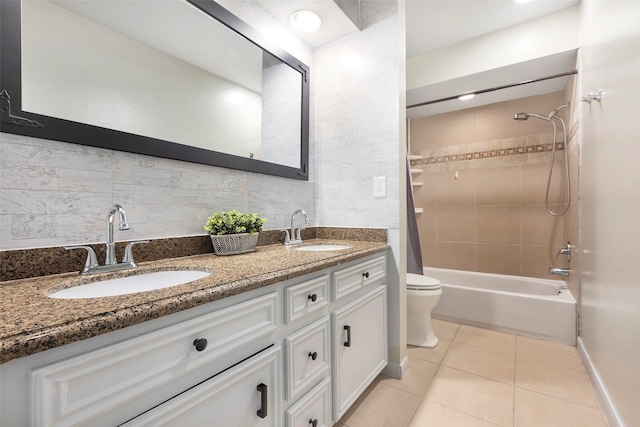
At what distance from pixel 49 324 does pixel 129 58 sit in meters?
1.03

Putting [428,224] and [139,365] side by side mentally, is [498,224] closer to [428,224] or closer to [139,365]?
[428,224]

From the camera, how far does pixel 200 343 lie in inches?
26.7

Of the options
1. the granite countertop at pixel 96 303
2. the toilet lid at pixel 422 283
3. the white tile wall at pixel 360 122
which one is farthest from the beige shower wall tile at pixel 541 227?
the granite countertop at pixel 96 303

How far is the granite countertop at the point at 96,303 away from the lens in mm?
453

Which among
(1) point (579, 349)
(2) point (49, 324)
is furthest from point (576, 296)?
(2) point (49, 324)

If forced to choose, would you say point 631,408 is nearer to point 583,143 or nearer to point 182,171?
point 583,143

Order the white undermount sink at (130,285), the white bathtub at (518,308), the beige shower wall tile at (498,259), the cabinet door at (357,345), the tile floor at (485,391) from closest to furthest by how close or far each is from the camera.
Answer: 1. the white undermount sink at (130,285)
2. the cabinet door at (357,345)
3. the tile floor at (485,391)
4. the white bathtub at (518,308)
5. the beige shower wall tile at (498,259)

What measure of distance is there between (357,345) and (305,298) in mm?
503

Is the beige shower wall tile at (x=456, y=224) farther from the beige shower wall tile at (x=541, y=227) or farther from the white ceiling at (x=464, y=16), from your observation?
the white ceiling at (x=464, y=16)

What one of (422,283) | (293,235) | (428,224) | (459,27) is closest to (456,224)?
(428,224)

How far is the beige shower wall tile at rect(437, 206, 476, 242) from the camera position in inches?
124

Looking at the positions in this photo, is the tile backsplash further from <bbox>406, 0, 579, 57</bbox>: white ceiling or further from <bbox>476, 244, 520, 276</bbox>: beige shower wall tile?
<bbox>476, 244, 520, 276</bbox>: beige shower wall tile

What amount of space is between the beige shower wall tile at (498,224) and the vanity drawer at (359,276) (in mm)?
1970

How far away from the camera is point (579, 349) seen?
6.50ft
